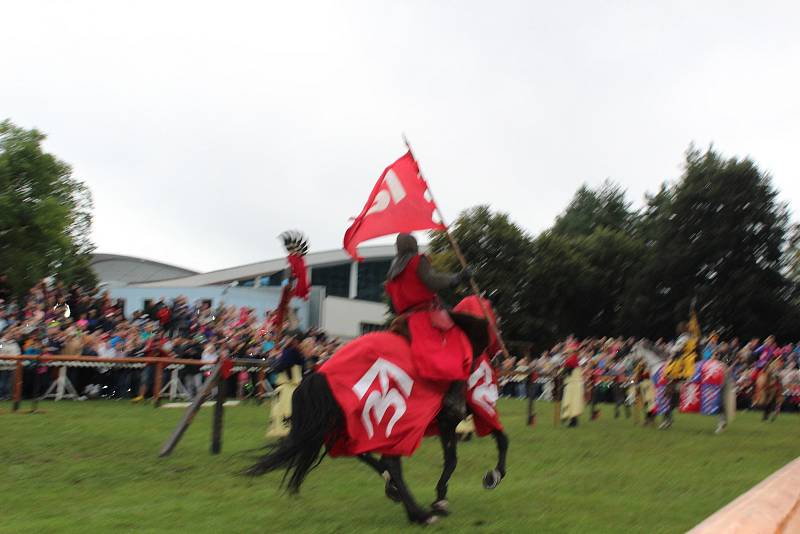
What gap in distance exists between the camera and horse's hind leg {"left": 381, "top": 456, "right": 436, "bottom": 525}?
275 inches

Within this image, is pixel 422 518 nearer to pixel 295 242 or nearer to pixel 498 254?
pixel 295 242

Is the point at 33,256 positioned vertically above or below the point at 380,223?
above

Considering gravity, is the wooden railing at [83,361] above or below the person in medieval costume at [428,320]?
below

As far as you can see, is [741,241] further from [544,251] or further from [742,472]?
[742,472]

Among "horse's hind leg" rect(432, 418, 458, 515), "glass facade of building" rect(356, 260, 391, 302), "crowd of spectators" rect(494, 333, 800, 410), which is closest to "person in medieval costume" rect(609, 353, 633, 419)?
"crowd of spectators" rect(494, 333, 800, 410)

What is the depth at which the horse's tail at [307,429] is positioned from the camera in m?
7.06

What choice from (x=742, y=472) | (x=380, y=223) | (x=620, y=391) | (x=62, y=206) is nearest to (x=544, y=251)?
(x=62, y=206)

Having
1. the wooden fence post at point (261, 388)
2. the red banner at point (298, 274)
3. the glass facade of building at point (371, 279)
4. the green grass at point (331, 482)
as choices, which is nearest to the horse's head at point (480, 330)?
the green grass at point (331, 482)

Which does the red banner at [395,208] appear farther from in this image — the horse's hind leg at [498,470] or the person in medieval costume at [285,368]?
the person in medieval costume at [285,368]

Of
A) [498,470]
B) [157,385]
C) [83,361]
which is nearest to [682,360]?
[157,385]

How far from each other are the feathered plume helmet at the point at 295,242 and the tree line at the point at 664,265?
3245cm

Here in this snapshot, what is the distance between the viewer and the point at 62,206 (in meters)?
37.9

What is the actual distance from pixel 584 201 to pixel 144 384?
47371 millimetres

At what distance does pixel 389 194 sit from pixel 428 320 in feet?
4.47
